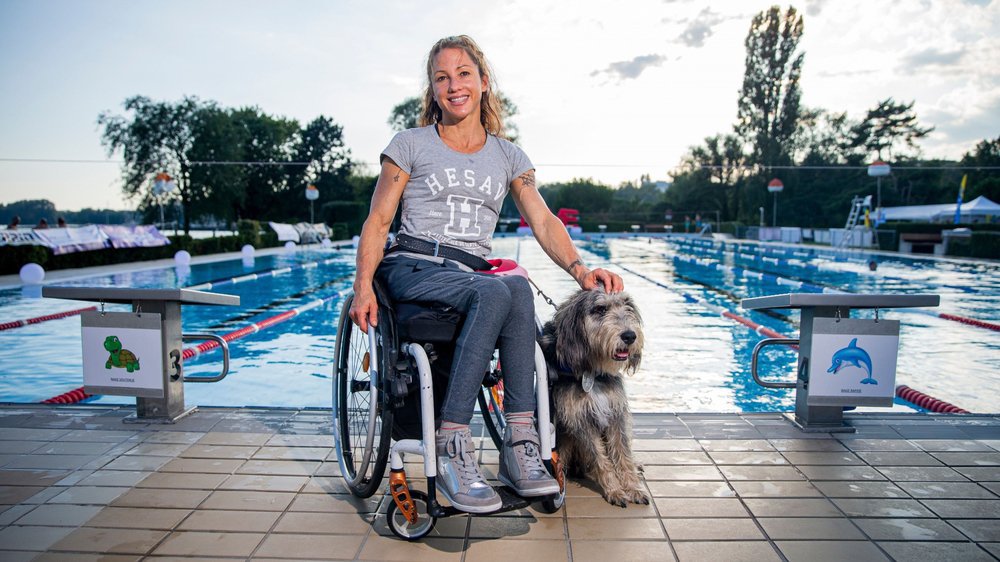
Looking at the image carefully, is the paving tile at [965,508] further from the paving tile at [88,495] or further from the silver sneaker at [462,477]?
the paving tile at [88,495]

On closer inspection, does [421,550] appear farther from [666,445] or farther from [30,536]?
[666,445]

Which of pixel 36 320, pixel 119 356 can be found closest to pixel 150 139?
pixel 36 320

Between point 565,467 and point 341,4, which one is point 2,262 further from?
point 565,467

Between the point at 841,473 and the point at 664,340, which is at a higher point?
the point at 841,473

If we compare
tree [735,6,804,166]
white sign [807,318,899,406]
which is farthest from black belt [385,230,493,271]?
tree [735,6,804,166]

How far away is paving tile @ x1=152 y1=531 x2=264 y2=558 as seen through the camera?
1.92 meters

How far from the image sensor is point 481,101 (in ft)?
8.59

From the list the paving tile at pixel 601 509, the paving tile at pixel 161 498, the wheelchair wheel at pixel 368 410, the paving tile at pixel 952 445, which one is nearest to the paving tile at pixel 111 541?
the paving tile at pixel 161 498

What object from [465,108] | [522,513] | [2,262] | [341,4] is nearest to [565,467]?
[522,513]

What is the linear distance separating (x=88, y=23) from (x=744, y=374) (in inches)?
597

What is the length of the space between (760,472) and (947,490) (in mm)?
681

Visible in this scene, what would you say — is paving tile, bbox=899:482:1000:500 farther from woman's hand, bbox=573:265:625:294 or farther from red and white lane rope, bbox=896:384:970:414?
red and white lane rope, bbox=896:384:970:414

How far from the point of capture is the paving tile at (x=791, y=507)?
2.19m

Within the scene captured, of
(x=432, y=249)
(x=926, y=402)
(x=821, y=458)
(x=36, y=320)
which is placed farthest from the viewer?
(x=36, y=320)
